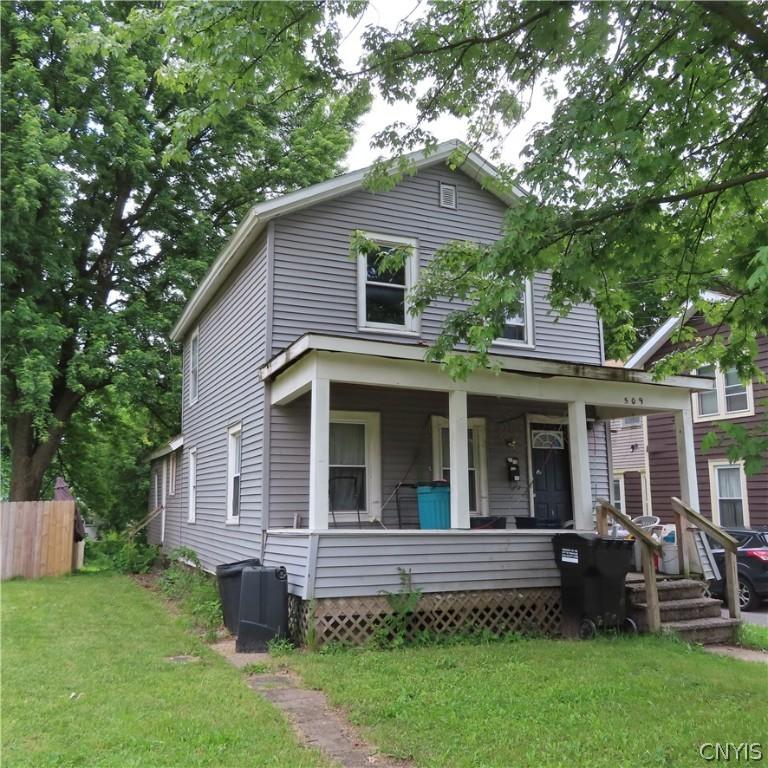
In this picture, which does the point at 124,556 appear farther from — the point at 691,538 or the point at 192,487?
the point at 691,538

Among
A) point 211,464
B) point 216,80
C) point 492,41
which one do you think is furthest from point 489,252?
point 211,464

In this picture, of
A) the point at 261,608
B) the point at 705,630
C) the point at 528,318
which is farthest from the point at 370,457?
the point at 705,630

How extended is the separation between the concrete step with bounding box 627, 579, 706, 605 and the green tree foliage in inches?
130

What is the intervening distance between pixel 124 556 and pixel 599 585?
41.0 feet

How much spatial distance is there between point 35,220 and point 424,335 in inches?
418

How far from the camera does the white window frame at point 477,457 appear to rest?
35.4ft

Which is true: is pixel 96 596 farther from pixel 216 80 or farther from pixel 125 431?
pixel 125 431

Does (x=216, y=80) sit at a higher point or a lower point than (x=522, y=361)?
higher

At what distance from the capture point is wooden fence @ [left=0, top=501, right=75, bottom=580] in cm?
1452

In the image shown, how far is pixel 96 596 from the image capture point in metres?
12.2

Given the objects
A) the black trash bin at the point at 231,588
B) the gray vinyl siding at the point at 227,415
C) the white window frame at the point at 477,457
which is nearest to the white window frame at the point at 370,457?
the white window frame at the point at 477,457

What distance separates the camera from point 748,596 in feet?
40.5

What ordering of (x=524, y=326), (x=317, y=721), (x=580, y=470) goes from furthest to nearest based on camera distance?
(x=524, y=326) < (x=580, y=470) < (x=317, y=721)

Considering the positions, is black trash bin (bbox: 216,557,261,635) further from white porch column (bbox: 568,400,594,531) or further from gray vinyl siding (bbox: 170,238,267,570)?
white porch column (bbox: 568,400,594,531)
